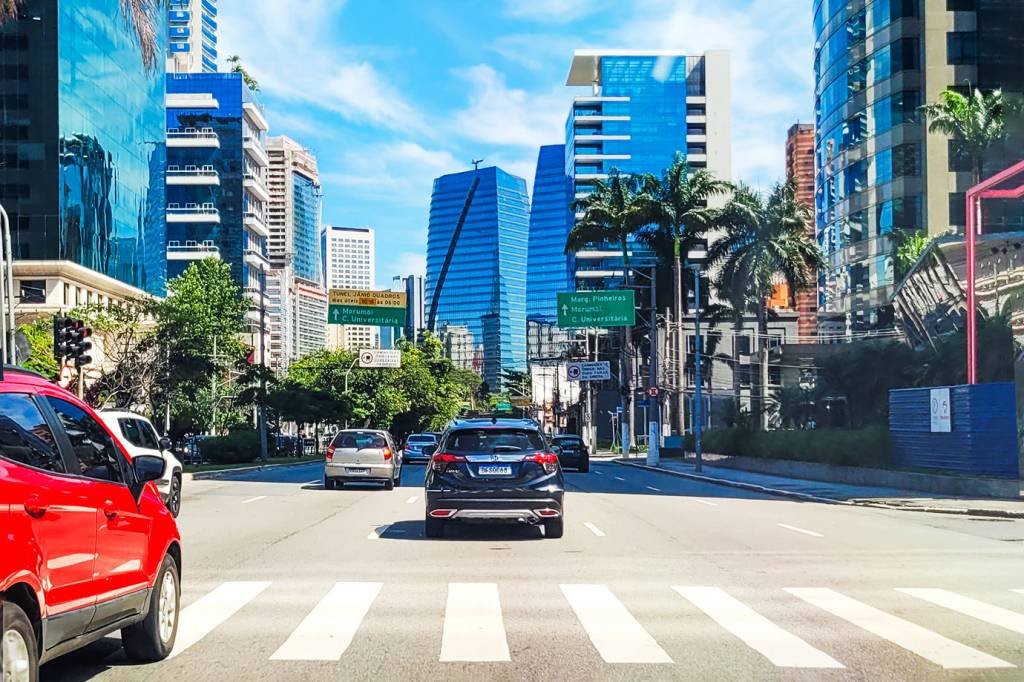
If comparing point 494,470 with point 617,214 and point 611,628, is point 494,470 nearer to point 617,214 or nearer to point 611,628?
point 611,628

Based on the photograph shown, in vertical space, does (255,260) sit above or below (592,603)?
above

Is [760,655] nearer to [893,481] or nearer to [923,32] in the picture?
[893,481]

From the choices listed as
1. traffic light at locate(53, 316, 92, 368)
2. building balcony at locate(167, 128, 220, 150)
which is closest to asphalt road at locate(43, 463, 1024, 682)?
traffic light at locate(53, 316, 92, 368)

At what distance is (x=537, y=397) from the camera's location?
151 meters

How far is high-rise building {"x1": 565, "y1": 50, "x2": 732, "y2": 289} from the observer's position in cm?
12838

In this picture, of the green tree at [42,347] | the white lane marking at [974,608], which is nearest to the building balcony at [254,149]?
the green tree at [42,347]

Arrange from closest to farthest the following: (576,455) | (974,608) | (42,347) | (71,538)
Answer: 1. (71,538)
2. (974,608)
3. (576,455)
4. (42,347)

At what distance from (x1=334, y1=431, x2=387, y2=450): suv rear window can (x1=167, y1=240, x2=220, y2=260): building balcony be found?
91.3 meters

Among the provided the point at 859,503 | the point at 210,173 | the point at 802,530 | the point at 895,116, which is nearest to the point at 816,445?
the point at 859,503

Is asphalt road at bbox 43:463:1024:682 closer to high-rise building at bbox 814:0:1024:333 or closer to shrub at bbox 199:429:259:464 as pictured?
shrub at bbox 199:429:259:464

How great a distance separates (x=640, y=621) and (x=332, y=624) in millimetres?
2609

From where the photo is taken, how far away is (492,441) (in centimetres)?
1656

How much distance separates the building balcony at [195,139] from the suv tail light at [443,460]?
108 metres

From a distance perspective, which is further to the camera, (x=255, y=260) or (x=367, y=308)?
(x=255, y=260)
